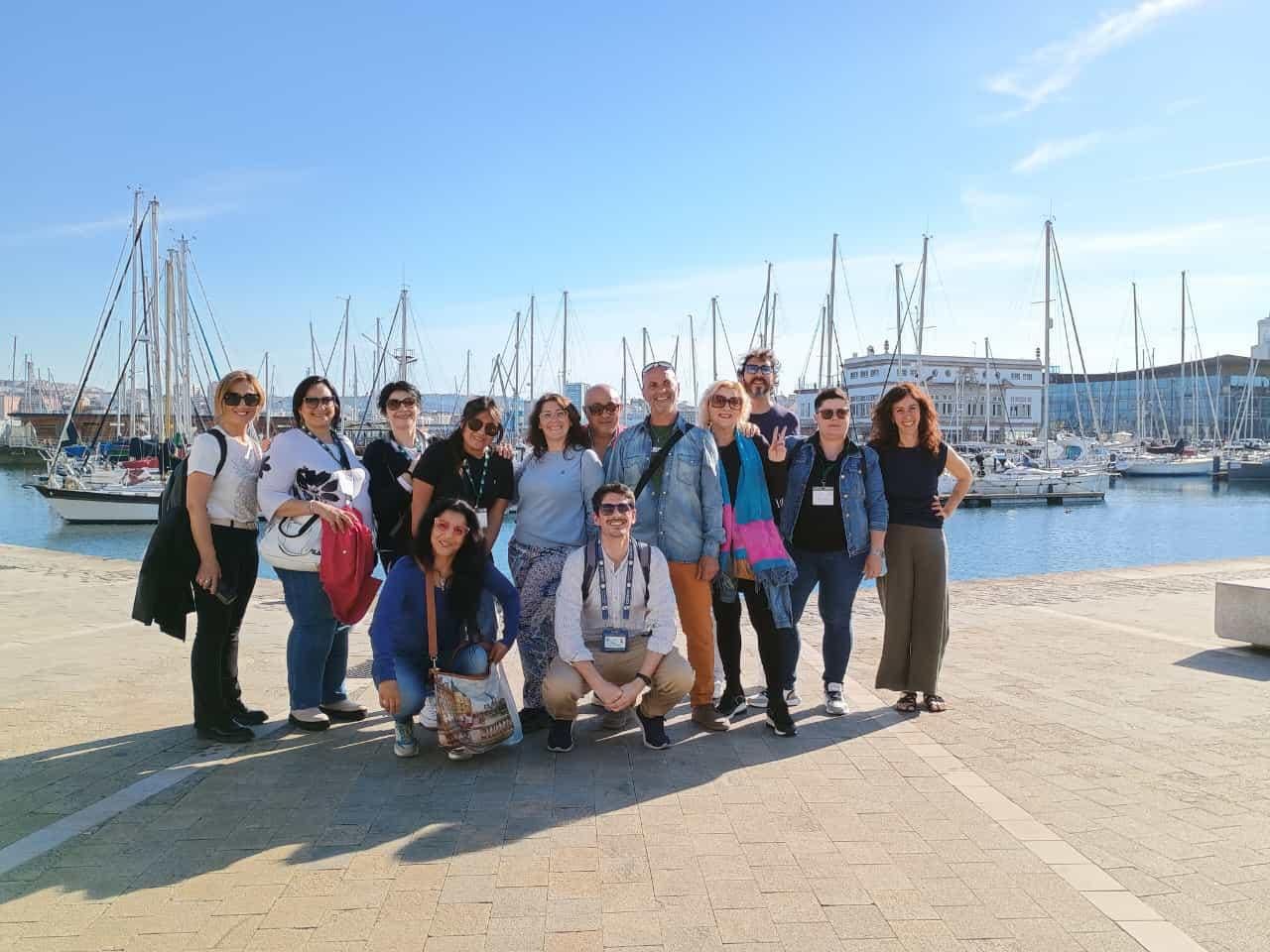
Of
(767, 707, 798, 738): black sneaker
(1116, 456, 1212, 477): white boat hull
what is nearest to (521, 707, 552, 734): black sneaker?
(767, 707, 798, 738): black sneaker

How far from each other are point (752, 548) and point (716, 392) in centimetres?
96

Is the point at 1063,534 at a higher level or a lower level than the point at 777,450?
lower

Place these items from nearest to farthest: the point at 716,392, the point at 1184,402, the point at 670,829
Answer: the point at 670,829, the point at 716,392, the point at 1184,402

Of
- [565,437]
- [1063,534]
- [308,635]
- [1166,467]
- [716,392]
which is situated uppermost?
[716,392]

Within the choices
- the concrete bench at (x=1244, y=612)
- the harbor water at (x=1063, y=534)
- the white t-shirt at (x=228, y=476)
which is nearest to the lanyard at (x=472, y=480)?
the white t-shirt at (x=228, y=476)

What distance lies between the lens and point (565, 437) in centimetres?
512

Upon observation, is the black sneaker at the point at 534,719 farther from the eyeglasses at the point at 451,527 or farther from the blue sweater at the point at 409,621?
the eyeglasses at the point at 451,527

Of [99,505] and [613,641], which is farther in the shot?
[99,505]

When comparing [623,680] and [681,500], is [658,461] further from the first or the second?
[623,680]

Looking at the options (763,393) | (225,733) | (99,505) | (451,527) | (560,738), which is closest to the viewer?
(451,527)

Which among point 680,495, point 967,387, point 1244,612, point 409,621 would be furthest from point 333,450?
point 967,387

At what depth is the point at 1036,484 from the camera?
147 ft

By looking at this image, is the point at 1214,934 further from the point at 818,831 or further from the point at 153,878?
the point at 153,878

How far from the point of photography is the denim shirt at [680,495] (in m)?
5.01
